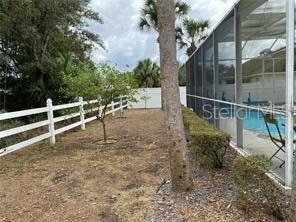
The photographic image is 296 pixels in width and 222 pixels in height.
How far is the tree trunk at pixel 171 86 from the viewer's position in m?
3.80

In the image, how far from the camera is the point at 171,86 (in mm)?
3855

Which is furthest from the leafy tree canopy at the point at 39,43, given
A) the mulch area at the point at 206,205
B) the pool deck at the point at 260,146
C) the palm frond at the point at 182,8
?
the mulch area at the point at 206,205

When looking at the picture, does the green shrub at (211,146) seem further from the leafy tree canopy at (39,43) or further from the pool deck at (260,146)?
the leafy tree canopy at (39,43)

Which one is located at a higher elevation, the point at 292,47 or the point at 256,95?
the point at 292,47

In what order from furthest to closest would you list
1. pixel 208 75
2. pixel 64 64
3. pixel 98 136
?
1. pixel 64 64
2. pixel 98 136
3. pixel 208 75

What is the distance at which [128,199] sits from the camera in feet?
13.5

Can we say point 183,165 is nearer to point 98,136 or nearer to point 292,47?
point 292,47

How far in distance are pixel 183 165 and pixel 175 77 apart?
108cm

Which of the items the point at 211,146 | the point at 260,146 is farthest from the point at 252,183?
the point at 260,146

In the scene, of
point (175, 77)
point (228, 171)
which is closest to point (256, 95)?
point (228, 171)

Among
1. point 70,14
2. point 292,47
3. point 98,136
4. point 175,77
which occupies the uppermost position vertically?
point 70,14

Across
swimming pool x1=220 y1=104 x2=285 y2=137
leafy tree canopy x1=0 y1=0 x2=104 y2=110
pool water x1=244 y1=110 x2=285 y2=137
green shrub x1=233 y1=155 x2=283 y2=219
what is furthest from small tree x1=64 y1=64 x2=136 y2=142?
green shrub x1=233 y1=155 x2=283 y2=219

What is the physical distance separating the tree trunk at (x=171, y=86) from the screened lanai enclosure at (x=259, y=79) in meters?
1.23

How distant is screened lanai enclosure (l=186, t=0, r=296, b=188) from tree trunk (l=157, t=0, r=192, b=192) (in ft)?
4.04
